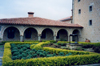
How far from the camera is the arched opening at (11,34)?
19.4 m

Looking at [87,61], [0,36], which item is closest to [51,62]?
[87,61]

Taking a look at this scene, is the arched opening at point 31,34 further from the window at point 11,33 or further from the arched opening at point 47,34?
the window at point 11,33

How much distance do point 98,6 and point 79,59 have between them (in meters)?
14.6

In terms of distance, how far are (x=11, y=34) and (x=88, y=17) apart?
14.8m

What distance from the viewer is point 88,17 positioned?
67.7 feet

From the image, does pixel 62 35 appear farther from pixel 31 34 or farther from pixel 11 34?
pixel 11 34

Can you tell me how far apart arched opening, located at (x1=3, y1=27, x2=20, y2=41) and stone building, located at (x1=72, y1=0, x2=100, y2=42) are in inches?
502

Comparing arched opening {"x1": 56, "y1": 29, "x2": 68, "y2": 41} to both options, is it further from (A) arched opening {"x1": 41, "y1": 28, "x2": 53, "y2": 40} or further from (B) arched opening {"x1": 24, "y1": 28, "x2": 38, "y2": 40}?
(B) arched opening {"x1": 24, "y1": 28, "x2": 38, "y2": 40}

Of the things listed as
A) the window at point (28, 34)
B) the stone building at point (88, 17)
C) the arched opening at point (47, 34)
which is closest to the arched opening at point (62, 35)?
the arched opening at point (47, 34)

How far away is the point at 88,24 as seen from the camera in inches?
814

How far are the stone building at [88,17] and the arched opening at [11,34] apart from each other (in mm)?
12761

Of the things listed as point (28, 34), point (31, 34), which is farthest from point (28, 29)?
point (31, 34)

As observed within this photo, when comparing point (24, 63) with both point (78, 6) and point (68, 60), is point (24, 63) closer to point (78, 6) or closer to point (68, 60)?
point (68, 60)

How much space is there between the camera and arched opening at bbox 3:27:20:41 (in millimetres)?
19400
